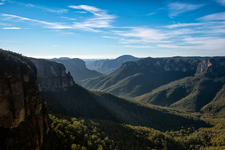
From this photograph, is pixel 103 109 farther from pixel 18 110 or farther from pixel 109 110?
pixel 18 110

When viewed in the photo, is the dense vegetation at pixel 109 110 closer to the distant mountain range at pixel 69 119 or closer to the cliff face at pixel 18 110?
the distant mountain range at pixel 69 119

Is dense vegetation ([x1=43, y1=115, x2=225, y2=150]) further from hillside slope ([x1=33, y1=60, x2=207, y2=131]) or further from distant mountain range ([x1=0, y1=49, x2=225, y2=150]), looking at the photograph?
hillside slope ([x1=33, y1=60, x2=207, y2=131])

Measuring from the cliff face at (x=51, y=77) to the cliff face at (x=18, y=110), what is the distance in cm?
6613

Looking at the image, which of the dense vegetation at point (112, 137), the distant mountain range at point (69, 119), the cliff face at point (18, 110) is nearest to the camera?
the cliff face at point (18, 110)

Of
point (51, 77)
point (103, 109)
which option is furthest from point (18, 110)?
point (51, 77)

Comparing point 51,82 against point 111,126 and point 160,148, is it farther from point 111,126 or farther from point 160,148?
point 160,148

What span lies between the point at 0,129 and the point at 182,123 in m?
137

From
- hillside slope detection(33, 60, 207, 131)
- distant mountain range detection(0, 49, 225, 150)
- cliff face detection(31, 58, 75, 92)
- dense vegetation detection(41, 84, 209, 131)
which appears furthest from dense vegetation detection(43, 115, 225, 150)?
cliff face detection(31, 58, 75, 92)

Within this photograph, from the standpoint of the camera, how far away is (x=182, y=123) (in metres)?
123

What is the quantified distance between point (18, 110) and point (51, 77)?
83.2m

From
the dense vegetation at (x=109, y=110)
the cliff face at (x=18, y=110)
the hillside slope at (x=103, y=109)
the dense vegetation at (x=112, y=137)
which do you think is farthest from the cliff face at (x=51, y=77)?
the cliff face at (x=18, y=110)

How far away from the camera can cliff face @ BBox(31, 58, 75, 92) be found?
99.2 metres

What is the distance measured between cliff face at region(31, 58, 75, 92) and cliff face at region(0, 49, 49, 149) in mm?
66130

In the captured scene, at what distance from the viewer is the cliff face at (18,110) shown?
2627 cm
